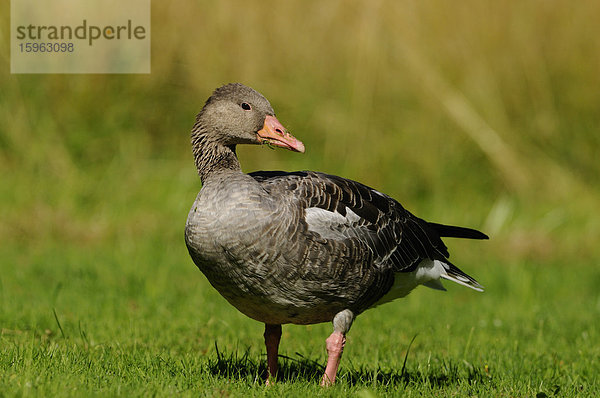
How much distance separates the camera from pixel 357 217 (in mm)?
5906

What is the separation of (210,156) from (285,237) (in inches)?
39.9

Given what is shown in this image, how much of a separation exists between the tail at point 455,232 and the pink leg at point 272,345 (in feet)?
5.61

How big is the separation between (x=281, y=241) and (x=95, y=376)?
1.52 metres

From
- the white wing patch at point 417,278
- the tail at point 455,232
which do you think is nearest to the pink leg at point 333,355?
the white wing patch at point 417,278

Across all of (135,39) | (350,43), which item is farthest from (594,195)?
(135,39)

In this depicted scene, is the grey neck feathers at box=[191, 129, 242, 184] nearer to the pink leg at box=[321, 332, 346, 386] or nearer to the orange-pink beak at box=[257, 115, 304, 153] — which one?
the orange-pink beak at box=[257, 115, 304, 153]

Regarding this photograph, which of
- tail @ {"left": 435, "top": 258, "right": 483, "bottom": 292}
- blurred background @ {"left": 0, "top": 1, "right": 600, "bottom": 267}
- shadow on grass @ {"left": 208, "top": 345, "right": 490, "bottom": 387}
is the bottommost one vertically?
shadow on grass @ {"left": 208, "top": 345, "right": 490, "bottom": 387}

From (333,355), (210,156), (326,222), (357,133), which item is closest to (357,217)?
(326,222)

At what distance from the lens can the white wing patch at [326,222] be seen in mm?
5551

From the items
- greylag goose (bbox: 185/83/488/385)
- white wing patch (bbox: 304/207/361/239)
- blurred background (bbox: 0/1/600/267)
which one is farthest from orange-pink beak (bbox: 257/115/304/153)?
blurred background (bbox: 0/1/600/267)

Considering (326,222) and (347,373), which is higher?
(326,222)

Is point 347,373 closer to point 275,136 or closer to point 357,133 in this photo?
point 275,136

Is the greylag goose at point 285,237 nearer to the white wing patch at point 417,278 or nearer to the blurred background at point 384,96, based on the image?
the white wing patch at point 417,278

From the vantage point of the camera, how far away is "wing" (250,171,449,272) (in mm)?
5652
